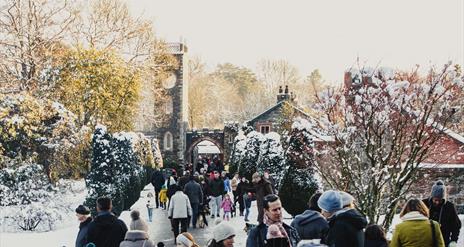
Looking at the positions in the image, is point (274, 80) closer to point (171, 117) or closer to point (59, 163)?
point (171, 117)

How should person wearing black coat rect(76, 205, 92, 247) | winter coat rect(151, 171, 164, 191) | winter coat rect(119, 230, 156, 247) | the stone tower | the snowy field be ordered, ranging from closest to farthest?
winter coat rect(119, 230, 156, 247)
person wearing black coat rect(76, 205, 92, 247)
the snowy field
winter coat rect(151, 171, 164, 191)
the stone tower

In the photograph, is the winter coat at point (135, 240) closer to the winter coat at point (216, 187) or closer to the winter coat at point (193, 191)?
the winter coat at point (193, 191)

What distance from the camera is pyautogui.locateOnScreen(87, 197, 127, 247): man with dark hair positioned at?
324 inches

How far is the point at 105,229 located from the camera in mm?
8250

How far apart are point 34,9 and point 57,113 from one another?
8659mm

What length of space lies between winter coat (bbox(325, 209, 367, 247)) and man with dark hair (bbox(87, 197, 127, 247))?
307cm

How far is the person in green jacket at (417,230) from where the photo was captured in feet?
22.0

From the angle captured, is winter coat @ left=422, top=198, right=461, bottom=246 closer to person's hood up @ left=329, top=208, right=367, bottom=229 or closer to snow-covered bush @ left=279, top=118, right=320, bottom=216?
person's hood up @ left=329, top=208, right=367, bottom=229

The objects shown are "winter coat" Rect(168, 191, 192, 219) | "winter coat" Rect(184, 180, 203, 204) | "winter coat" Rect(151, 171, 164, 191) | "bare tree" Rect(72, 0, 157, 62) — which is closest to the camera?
"winter coat" Rect(168, 191, 192, 219)

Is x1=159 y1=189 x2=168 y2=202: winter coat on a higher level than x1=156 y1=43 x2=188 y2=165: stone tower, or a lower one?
lower

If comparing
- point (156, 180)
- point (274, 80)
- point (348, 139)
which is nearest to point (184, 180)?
point (156, 180)

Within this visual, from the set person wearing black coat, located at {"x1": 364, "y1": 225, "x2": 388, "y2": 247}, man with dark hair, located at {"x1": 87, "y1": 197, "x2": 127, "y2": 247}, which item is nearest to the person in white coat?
man with dark hair, located at {"x1": 87, "y1": 197, "x2": 127, "y2": 247}

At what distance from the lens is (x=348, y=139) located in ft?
49.3

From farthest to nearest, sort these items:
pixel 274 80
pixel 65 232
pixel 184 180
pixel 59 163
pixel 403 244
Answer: pixel 274 80 < pixel 59 163 < pixel 184 180 < pixel 65 232 < pixel 403 244
